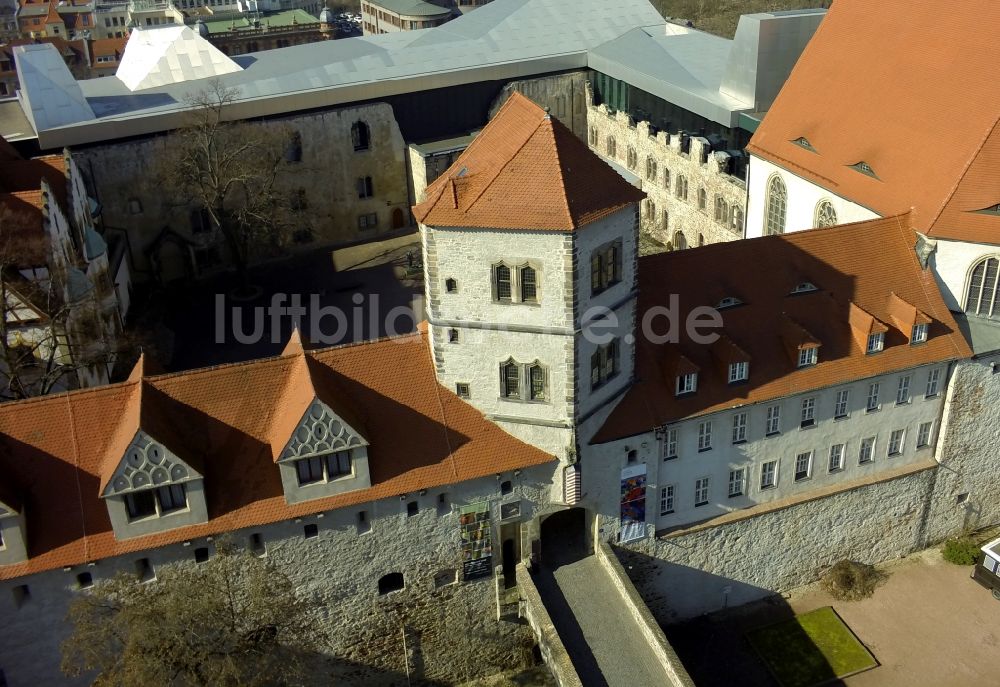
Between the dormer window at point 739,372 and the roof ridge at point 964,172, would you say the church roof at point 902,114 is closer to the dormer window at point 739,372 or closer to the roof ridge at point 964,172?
the roof ridge at point 964,172

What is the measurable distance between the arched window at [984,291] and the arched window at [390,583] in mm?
28057

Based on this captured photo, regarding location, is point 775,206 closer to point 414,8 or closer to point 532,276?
point 532,276

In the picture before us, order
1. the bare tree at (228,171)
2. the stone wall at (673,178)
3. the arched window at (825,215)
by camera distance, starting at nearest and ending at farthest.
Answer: the arched window at (825,215)
the stone wall at (673,178)
the bare tree at (228,171)

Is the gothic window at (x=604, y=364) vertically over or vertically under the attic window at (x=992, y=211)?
under

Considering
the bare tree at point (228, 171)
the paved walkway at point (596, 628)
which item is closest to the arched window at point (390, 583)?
the paved walkway at point (596, 628)

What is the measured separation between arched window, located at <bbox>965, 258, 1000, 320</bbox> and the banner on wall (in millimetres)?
17568

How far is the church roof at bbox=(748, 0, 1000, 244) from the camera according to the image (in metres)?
45.2

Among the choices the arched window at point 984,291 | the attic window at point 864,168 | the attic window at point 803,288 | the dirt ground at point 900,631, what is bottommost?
the dirt ground at point 900,631

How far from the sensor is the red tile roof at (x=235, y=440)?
3503 cm

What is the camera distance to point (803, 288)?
4434 cm

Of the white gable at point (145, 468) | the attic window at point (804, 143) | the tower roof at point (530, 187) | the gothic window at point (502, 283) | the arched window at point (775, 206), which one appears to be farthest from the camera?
the arched window at point (775, 206)

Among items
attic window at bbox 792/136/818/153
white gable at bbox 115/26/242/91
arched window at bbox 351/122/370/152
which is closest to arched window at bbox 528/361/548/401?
attic window at bbox 792/136/818/153

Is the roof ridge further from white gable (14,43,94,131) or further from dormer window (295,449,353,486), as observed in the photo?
white gable (14,43,94,131)

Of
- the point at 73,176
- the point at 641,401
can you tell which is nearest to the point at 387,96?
the point at 73,176
